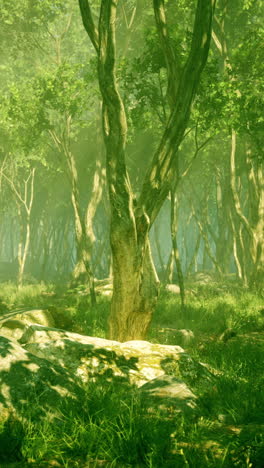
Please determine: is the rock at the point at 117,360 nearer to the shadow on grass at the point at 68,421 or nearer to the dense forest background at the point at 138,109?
the shadow on grass at the point at 68,421

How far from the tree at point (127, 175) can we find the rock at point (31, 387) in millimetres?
2875

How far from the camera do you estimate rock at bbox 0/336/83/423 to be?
3.75 m

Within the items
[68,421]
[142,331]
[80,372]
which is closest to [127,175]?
[142,331]

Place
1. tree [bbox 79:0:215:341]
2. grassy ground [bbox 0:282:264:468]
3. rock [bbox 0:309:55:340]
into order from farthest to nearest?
rock [bbox 0:309:55:340] < tree [bbox 79:0:215:341] < grassy ground [bbox 0:282:264:468]

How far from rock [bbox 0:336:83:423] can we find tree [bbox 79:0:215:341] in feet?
9.43

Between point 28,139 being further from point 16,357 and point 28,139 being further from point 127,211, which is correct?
point 16,357

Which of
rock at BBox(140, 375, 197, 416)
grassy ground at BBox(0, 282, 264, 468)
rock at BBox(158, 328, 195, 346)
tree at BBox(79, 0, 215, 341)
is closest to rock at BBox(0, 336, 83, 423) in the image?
grassy ground at BBox(0, 282, 264, 468)

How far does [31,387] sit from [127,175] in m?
4.28

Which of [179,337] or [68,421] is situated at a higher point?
[68,421]

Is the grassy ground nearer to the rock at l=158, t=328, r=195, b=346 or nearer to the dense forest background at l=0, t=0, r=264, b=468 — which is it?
the dense forest background at l=0, t=0, r=264, b=468

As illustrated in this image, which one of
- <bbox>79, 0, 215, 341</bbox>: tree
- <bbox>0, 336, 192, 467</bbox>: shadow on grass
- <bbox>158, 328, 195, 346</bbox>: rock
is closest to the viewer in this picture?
<bbox>0, 336, 192, 467</bbox>: shadow on grass

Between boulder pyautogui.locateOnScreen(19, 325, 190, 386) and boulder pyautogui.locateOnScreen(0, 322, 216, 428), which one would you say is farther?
boulder pyautogui.locateOnScreen(19, 325, 190, 386)

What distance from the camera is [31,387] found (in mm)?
4078

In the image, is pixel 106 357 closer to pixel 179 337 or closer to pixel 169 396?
pixel 169 396
